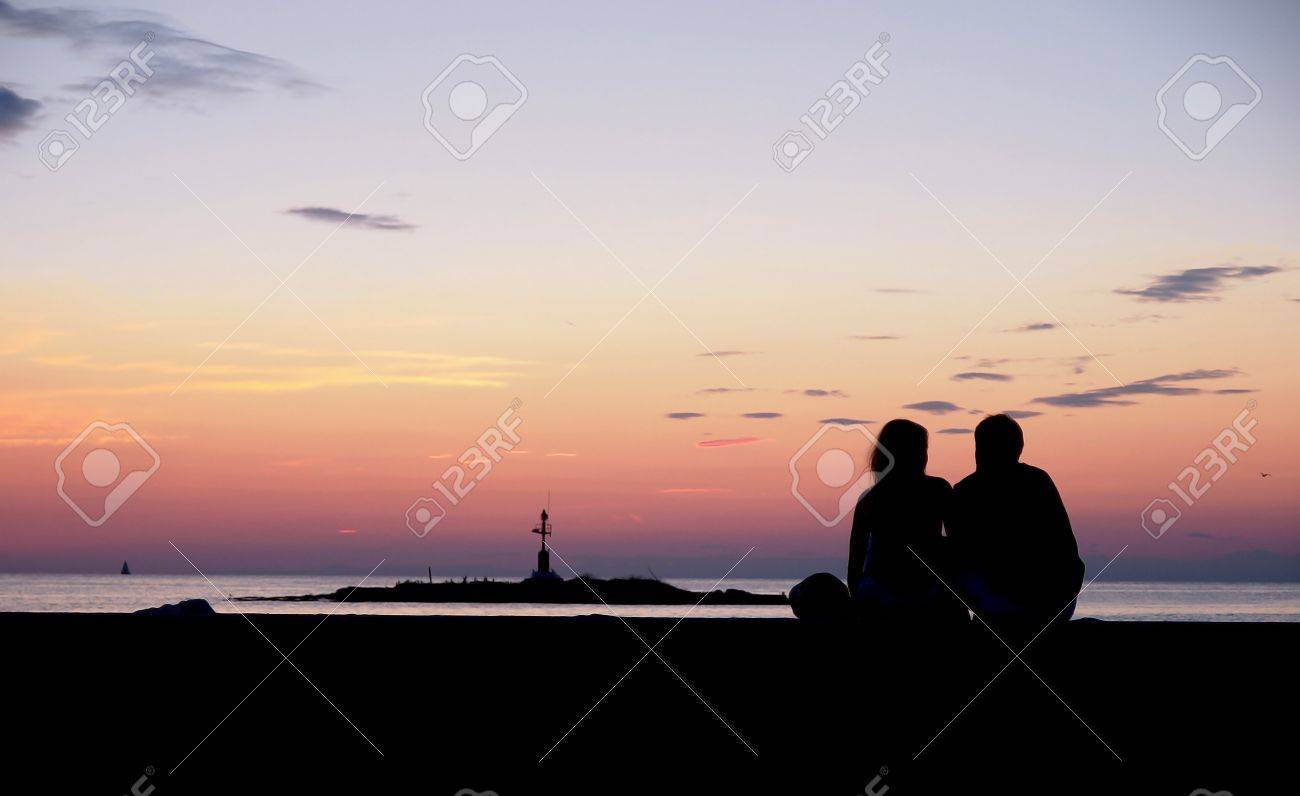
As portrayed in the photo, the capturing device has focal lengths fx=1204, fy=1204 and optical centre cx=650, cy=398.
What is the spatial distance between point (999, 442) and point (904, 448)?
0.50 meters

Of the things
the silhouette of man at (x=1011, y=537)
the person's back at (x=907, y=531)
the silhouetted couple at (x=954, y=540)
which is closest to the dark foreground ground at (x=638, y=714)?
the silhouette of man at (x=1011, y=537)

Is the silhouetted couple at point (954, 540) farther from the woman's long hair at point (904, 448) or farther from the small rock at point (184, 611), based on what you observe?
the small rock at point (184, 611)

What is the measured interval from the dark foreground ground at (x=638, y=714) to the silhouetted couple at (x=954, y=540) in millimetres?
586

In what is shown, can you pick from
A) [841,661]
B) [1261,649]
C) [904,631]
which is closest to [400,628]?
[841,661]

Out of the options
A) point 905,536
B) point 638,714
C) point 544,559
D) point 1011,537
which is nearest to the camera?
point 638,714

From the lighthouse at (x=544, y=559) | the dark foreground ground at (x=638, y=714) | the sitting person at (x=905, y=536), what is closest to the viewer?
the dark foreground ground at (x=638, y=714)

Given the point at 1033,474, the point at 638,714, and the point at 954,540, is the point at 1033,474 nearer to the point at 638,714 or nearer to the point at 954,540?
the point at 954,540

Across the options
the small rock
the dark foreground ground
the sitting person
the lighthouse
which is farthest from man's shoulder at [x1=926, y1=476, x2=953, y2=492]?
the lighthouse

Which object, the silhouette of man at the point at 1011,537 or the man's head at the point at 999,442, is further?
the man's head at the point at 999,442

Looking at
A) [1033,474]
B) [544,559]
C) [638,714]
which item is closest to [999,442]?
[1033,474]

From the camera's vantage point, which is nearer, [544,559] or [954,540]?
[954,540]

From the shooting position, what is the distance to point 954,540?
6.50 metres

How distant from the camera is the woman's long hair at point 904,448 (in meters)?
6.48

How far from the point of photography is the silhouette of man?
620cm
